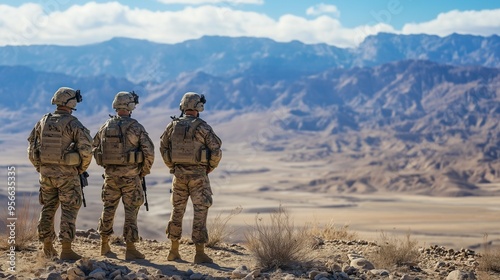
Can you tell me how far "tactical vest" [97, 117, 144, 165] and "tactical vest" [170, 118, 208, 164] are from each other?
1.44 feet

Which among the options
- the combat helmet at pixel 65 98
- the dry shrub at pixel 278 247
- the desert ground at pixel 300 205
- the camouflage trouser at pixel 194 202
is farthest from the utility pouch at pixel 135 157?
the desert ground at pixel 300 205

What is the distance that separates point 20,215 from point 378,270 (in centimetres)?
465

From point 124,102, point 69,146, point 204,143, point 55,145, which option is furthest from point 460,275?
point 55,145

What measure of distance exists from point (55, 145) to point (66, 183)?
0.47 meters

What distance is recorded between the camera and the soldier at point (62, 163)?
7.93 m

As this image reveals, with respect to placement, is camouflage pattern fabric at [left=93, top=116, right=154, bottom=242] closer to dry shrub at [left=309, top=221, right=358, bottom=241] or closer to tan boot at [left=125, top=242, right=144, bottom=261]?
tan boot at [left=125, top=242, right=144, bottom=261]

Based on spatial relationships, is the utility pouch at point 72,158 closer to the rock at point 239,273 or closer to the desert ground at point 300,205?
the rock at point 239,273

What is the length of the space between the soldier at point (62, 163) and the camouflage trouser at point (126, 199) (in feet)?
1.21

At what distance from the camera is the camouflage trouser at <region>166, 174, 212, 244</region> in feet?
27.1

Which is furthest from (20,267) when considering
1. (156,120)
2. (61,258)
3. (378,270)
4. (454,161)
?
(156,120)

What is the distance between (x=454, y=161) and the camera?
10925cm

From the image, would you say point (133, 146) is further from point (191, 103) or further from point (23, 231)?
point (23, 231)

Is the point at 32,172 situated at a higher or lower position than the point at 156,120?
lower

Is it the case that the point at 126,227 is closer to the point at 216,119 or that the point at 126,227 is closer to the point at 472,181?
the point at 472,181
